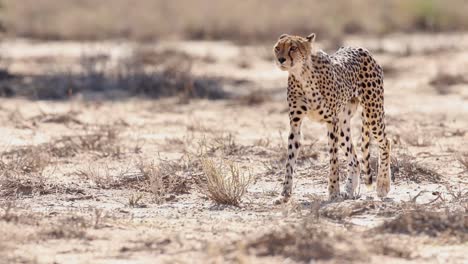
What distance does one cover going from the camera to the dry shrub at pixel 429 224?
703cm

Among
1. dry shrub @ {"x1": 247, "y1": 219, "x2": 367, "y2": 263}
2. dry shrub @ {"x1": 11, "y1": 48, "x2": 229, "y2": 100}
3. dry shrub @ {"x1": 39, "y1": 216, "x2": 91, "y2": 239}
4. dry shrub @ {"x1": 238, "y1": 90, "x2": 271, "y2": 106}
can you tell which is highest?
dry shrub @ {"x1": 11, "y1": 48, "x2": 229, "y2": 100}

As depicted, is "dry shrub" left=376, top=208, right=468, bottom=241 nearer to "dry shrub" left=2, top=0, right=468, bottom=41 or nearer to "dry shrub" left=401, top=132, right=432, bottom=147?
"dry shrub" left=401, top=132, right=432, bottom=147

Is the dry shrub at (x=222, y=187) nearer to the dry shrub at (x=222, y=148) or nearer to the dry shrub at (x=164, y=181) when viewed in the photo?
the dry shrub at (x=164, y=181)

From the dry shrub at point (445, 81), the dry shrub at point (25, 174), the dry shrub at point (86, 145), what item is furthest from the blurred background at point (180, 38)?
the dry shrub at point (25, 174)

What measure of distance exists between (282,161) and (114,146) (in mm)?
1835

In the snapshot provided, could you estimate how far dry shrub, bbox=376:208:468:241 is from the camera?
23.1 ft

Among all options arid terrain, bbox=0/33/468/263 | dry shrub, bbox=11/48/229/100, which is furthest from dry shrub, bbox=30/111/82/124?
dry shrub, bbox=11/48/229/100

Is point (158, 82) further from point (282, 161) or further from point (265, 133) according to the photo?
point (282, 161)

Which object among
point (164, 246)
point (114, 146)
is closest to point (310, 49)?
point (164, 246)

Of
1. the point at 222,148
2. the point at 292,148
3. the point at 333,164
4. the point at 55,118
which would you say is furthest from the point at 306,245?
the point at 55,118

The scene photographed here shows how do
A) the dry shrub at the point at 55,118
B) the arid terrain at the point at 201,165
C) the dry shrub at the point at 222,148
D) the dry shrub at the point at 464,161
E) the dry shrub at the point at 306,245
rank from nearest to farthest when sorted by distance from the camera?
the dry shrub at the point at 306,245, the arid terrain at the point at 201,165, the dry shrub at the point at 464,161, the dry shrub at the point at 222,148, the dry shrub at the point at 55,118

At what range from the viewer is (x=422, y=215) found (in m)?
7.19

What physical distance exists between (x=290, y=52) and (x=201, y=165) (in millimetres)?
1816

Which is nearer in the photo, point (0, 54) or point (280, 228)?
point (280, 228)
